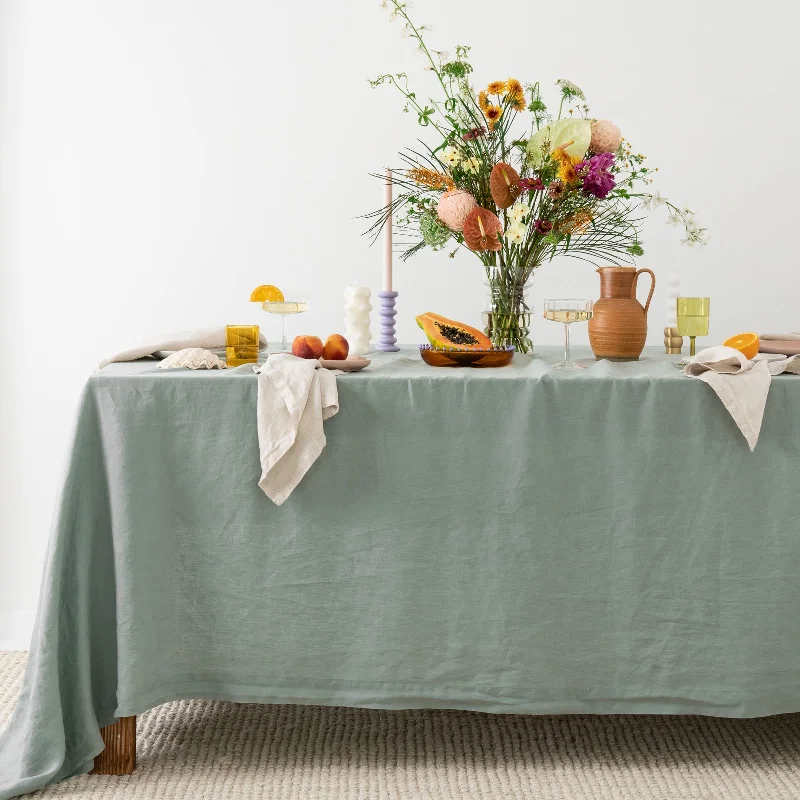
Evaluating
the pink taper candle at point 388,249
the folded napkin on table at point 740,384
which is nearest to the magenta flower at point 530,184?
the pink taper candle at point 388,249

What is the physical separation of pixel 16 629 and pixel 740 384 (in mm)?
2216

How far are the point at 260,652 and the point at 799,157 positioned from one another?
79.3 inches

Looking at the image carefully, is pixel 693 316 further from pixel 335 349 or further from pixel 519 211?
pixel 335 349

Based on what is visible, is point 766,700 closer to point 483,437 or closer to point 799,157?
point 483,437

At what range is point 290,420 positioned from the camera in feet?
5.50

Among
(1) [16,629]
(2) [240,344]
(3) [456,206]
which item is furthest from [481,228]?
(1) [16,629]

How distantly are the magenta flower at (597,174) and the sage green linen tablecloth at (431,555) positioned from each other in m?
0.39

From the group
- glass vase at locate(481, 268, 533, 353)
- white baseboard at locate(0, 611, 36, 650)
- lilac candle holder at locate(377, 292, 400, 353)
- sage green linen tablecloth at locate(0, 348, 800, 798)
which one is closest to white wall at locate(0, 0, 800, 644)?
white baseboard at locate(0, 611, 36, 650)

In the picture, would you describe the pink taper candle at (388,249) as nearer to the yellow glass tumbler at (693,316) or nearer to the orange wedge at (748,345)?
the yellow glass tumbler at (693,316)

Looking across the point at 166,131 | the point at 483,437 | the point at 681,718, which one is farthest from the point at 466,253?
the point at 681,718

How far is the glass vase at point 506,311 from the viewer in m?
2.10

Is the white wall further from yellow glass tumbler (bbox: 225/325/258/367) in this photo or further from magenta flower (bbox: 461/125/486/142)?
yellow glass tumbler (bbox: 225/325/258/367)

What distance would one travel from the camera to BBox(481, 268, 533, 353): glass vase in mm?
2098

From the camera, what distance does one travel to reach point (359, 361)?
180 cm
